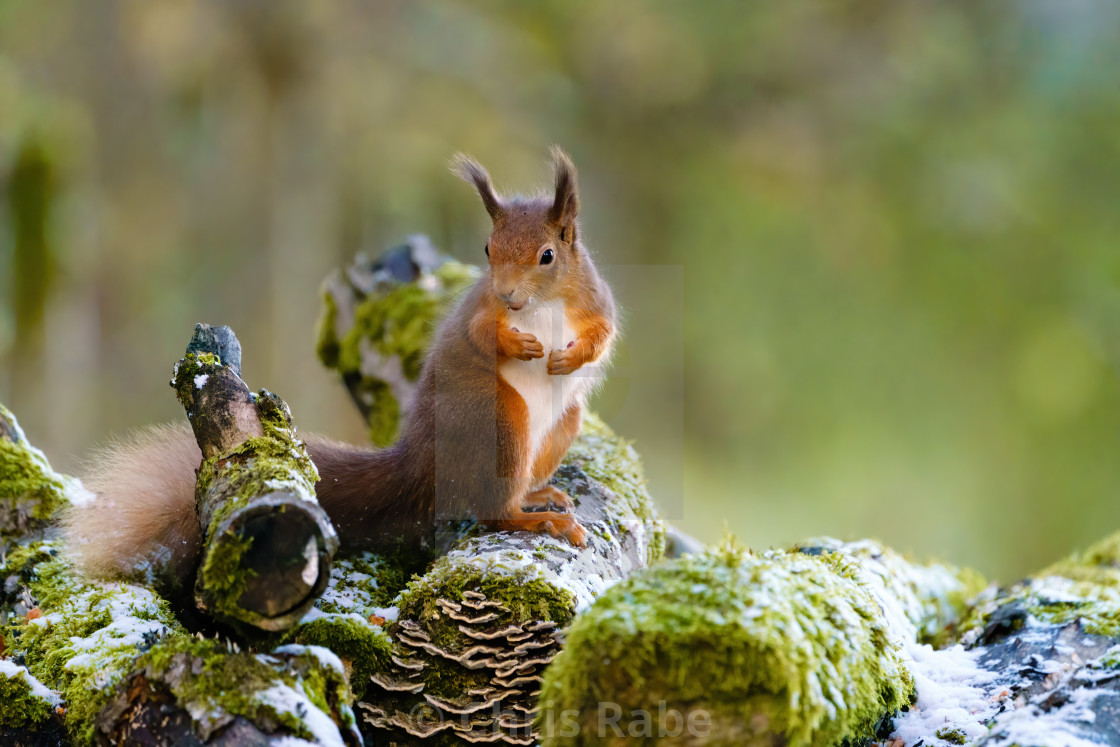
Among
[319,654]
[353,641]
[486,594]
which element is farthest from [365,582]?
[319,654]

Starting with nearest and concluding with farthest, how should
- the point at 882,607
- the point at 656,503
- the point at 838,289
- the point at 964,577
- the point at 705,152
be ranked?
the point at 882,607 < the point at 656,503 < the point at 964,577 < the point at 838,289 < the point at 705,152

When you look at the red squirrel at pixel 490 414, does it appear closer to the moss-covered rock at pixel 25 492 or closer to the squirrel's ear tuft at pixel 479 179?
the squirrel's ear tuft at pixel 479 179

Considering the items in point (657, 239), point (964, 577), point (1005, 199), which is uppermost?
point (657, 239)

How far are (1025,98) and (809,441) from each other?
2369mm

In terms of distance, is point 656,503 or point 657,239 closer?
point 656,503

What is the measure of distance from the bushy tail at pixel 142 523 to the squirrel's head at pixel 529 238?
68 cm

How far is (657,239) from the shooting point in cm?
630

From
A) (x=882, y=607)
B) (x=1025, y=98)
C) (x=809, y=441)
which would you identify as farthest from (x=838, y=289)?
(x=882, y=607)

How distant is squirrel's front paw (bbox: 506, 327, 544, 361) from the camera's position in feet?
5.82

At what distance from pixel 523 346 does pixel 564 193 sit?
0.32 metres

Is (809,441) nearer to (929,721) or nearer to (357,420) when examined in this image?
(357,420)

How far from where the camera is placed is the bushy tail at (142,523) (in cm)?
157

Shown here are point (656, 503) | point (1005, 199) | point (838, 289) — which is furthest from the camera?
point (838, 289)

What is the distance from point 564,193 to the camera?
179cm
